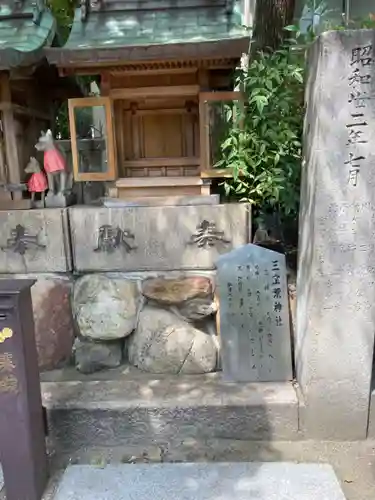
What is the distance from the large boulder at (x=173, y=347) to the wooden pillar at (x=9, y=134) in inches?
68.3

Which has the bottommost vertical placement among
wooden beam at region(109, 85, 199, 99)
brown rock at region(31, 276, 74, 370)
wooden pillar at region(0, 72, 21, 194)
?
brown rock at region(31, 276, 74, 370)

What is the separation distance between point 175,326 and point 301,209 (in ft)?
4.59

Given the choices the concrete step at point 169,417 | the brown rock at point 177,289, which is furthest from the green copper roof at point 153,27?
the concrete step at point 169,417

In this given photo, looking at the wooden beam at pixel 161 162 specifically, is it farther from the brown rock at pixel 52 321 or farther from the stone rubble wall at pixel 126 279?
the brown rock at pixel 52 321

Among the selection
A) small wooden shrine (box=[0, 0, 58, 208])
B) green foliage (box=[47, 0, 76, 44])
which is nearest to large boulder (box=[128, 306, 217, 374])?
small wooden shrine (box=[0, 0, 58, 208])

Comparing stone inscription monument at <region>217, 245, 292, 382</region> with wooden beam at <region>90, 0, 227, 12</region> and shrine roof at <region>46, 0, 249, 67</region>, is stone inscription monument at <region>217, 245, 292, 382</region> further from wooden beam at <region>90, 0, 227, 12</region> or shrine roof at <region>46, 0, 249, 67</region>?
wooden beam at <region>90, 0, 227, 12</region>

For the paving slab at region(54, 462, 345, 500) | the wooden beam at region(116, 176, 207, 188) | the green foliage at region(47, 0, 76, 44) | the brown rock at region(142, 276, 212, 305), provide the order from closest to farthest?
the paving slab at region(54, 462, 345, 500)
the brown rock at region(142, 276, 212, 305)
the wooden beam at region(116, 176, 207, 188)
the green foliage at region(47, 0, 76, 44)

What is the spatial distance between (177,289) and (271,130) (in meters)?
1.50

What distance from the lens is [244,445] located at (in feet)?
11.2

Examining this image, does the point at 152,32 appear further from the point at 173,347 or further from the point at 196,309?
the point at 173,347

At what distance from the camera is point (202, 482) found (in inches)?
119

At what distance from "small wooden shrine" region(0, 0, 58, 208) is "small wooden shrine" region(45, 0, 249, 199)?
335 millimetres

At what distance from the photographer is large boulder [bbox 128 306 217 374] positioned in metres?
3.87

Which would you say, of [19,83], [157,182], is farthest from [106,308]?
[19,83]
